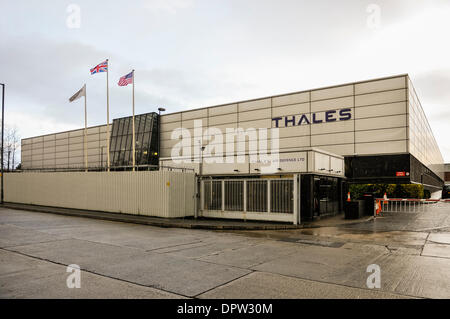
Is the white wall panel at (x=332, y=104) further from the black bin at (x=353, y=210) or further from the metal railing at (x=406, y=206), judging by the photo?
the black bin at (x=353, y=210)

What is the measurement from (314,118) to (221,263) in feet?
83.9

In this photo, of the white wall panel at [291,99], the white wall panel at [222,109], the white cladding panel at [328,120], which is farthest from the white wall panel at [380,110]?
the white wall panel at [222,109]

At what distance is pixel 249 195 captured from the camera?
15891 mm

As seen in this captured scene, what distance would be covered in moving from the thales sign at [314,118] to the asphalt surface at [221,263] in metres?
18.0

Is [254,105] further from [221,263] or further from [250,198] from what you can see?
[221,263]

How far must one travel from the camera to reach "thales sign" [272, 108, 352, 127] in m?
29.2

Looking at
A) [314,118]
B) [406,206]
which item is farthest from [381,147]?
[314,118]

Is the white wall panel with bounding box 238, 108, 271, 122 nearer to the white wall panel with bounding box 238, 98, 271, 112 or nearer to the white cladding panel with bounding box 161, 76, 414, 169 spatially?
the white cladding panel with bounding box 161, 76, 414, 169

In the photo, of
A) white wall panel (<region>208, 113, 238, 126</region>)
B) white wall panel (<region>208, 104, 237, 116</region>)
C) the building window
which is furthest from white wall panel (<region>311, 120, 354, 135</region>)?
the building window

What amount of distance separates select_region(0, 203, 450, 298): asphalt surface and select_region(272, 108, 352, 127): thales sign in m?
18.0
